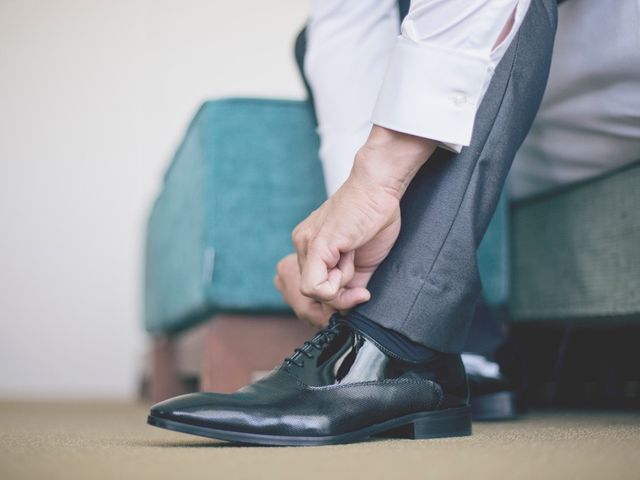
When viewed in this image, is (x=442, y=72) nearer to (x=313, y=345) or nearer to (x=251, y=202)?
(x=313, y=345)

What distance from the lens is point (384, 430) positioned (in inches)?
25.9

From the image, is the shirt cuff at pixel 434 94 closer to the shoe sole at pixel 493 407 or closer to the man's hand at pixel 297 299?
the man's hand at pixel 297 299

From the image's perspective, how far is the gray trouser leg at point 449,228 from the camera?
65 cm

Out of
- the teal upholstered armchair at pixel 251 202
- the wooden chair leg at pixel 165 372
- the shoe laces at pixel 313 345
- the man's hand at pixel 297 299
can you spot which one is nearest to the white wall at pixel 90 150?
the wooden chair leg at pixel 165 372

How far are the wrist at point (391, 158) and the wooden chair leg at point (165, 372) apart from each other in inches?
43.9

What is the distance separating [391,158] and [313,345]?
162mm

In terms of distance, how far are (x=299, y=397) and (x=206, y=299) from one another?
0.51 metres

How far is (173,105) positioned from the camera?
9.45 ft

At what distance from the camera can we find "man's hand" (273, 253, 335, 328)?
0.80 metres

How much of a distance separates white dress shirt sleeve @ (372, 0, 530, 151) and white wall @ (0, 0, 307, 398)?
2.00 m

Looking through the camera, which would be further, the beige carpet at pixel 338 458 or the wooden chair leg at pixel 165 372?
the wooden chair leg at pixel 165 372

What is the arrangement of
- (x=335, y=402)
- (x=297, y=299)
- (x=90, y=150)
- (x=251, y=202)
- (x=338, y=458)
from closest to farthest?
(x=338, y=458) < (x=335, y=402) < (x=297, y=299) < (x=251, y=202) < (x=90, y=150)

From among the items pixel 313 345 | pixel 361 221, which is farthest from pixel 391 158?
pixel 313 345

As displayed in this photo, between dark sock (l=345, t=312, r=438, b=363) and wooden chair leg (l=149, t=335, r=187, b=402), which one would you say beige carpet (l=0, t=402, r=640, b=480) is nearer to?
dark sock (l=345, t=312, r=438, b=363)
